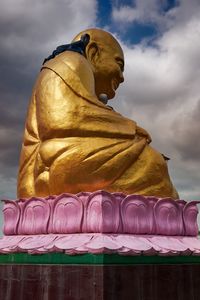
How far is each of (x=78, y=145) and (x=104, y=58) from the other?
11.3 feet

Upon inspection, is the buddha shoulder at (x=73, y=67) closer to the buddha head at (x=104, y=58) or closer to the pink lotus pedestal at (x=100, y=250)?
the buddha head at (x=104, y=58)

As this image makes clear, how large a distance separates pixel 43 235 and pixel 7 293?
4.03ft

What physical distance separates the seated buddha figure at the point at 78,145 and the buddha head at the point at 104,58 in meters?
1.15

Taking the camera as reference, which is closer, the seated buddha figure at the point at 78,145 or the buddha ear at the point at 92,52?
the seated buddha figure at the point at 78,145

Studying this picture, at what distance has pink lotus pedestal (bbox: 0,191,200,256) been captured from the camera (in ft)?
23.5

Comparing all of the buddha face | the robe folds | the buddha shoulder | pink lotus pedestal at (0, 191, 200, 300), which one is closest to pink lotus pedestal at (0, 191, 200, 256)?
pink lotus pedestal at (0, 191, 200, 300)

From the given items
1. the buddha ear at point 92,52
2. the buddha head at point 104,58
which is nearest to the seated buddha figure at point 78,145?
the buddha ear at point 92,52

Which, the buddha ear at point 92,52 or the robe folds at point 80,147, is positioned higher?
the buddha ear at point 92,52

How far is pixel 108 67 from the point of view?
1081 cm

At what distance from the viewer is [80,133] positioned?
8.39 metres

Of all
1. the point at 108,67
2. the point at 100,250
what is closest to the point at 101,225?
the point at 100,250

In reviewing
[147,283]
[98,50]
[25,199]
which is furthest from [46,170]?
[98,50]

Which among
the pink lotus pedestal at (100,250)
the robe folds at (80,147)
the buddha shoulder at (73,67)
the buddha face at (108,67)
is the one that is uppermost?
the buddha face at (108,67)

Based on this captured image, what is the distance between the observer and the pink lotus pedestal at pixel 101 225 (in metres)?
7.16
